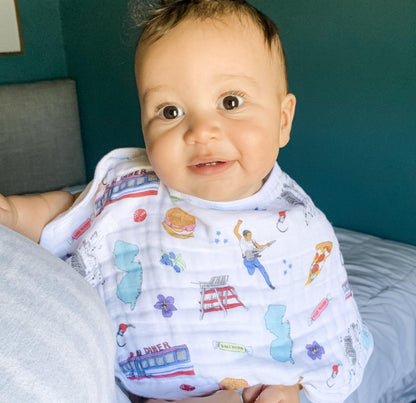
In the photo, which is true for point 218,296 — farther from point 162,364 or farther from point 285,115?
point 285,115

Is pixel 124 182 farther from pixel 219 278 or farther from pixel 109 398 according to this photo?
pixel 109 398

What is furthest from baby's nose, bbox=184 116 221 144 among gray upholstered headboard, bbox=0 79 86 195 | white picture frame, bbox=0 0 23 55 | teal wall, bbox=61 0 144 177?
white picture frame, bbox=0 0 23 55

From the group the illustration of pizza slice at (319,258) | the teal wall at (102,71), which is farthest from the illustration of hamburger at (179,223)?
the teal wall at (102,71)

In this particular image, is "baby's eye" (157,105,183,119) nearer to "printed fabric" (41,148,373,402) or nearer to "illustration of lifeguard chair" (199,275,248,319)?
"printed fabric" (41,148,373,402)

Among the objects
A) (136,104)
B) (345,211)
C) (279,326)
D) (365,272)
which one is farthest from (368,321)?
(136,104)

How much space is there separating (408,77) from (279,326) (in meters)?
1.21

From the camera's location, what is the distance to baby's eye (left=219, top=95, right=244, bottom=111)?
850mm

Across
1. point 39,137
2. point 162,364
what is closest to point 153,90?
point 162,364

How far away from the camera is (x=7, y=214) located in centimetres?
87

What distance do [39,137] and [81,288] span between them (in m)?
2.43

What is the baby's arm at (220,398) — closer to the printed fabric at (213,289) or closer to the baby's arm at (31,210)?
the printed fabric at (213,289)

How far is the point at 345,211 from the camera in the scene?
2.05 meters

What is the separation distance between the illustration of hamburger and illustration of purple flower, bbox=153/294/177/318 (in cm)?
11

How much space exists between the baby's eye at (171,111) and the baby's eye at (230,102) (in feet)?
0.23
